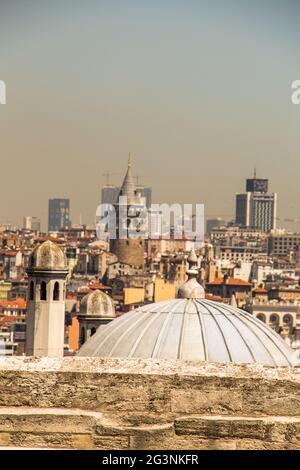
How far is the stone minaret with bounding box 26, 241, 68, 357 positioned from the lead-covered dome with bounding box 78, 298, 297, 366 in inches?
129

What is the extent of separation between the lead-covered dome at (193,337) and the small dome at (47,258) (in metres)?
3.64

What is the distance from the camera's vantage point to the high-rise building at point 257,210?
436 ft

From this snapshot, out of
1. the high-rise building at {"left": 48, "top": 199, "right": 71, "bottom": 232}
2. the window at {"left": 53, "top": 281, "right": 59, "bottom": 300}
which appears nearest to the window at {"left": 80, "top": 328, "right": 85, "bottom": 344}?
the window at {"left": 53, "top": 281, "right": 59, "bottom": 300}

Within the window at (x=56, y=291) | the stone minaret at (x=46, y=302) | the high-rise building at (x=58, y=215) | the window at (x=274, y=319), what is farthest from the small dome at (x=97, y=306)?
the high-rise building at (x=58, y=215)

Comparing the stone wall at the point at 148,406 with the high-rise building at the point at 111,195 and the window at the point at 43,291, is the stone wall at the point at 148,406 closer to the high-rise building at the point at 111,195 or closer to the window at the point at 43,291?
the window at the point at 43,291

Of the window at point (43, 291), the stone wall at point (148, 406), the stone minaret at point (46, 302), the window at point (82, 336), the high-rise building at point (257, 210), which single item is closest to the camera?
A: the stone wall at point (148, 406)

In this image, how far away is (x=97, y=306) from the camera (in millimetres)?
10078

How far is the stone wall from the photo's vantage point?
11.3ft

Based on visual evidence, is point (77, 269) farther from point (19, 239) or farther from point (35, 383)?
point (35, 383)

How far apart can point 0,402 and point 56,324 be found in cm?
694

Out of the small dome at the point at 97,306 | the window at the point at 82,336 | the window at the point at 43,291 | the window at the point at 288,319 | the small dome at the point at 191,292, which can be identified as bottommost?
the window at the point at 288,319

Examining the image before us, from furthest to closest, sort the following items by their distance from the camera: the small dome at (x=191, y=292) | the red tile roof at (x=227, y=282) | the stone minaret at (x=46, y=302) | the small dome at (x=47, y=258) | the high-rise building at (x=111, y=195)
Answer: the high-rise building at (x=111, y=195), the red tile roof at (x=227, y=282), the small dome at (x=47, y=258), the stone minaret at (x=46, y=302), the small dome at (x=191, y=292)
